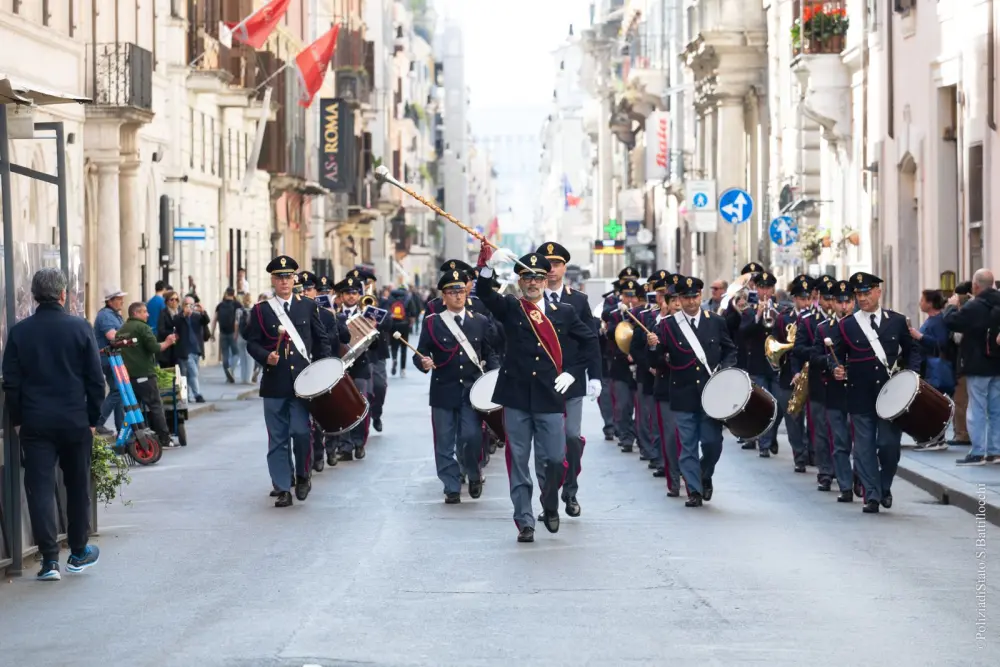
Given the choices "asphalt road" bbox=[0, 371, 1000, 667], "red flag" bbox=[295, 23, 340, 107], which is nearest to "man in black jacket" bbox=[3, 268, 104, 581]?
"asphalt road" bbox=[0, 371, 1000, 667]

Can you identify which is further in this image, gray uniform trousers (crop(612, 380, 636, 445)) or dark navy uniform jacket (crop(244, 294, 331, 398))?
gray uniform trousers (crop(612, 380, 636, 445))

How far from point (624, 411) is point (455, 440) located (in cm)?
575

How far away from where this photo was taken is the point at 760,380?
21.1 meters

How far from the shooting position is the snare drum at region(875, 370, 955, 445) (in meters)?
15.1

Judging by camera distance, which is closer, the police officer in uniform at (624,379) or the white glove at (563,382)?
the white glove at (563,382)

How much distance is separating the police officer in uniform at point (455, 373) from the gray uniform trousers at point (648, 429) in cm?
308

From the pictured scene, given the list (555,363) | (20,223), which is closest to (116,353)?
(20,223)

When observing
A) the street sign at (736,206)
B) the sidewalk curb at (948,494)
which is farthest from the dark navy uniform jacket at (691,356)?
the street sign at (736,206)

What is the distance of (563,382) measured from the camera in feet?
44.4

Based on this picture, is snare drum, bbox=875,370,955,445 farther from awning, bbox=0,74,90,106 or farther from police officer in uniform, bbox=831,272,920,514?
awning, bbox=0,74,90,106

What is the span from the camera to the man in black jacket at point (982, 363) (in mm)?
18750

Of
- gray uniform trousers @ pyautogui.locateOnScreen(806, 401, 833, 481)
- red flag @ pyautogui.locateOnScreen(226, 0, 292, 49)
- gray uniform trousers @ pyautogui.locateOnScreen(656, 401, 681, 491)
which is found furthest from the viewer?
red flag @ pyautogui.locateOnScreen(226, 0, 292, 49)

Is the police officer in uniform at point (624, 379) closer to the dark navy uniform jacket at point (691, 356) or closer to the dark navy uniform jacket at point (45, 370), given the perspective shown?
the dark navy uniform jacket at point (691, 356)

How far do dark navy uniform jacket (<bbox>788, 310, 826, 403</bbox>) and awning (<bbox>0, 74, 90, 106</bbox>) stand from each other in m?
6.46
